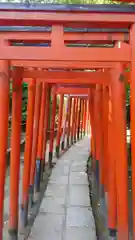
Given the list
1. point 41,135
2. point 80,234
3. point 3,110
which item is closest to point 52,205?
point 80,234

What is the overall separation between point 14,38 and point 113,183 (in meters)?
2.71

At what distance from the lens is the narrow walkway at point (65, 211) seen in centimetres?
564

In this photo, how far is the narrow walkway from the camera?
564cm

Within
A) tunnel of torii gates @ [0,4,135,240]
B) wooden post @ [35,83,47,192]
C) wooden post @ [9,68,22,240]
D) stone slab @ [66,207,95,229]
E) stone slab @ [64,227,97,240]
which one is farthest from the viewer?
wooden post @ [35,83,47,192]

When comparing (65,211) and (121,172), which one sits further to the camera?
(65,211)

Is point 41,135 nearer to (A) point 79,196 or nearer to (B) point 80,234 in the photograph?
(A) point 79,196

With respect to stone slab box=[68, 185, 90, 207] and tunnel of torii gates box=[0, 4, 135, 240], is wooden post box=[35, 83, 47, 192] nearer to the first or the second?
stone slab box=[68, 185, 90, 207]

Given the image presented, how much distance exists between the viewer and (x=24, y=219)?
6328 mm

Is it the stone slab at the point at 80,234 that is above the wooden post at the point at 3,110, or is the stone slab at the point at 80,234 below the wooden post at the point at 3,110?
below

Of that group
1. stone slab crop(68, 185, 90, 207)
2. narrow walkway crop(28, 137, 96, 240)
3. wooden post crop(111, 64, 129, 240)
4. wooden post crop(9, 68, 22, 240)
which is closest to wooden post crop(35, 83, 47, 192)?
narrow walkway crop(28, 137, 96, 240)

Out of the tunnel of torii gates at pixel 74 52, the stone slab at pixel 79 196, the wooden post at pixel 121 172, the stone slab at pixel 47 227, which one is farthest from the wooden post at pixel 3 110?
the stone slab at pixel 79 196

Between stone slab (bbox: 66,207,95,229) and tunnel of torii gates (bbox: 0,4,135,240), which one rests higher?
tunnel of torii gates (bbox: 0,4,135,240)

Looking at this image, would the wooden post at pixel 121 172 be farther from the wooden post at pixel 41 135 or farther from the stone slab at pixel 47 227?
the wooden post at pixel 41 135

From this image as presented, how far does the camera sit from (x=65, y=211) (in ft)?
22.3
